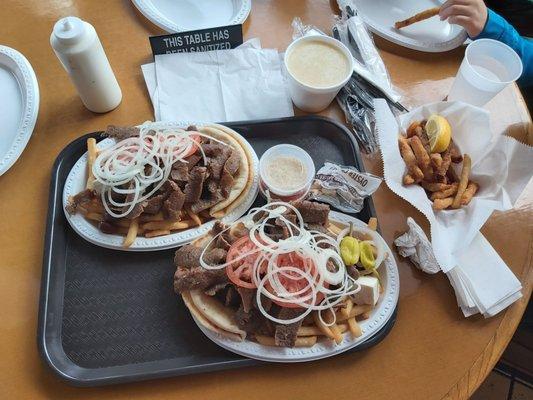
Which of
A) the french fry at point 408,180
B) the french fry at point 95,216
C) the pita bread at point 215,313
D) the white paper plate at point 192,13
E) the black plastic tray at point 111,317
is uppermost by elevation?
the white paper plate at point 192,13

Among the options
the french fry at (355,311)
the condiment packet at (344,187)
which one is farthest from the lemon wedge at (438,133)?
the french fry at (355,311)

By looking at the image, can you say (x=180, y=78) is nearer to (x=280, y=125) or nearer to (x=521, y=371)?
(x=280, y=125)

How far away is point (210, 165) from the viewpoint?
4.48 feet

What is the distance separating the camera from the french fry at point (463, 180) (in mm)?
1360

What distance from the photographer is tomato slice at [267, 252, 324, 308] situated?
1152 millimetres

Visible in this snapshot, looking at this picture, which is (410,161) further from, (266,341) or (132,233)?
(132,233)

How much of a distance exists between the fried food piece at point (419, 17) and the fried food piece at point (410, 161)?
1.94 ft

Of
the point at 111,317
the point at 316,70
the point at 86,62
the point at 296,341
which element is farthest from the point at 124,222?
the point at 316,70

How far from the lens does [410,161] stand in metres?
1.40

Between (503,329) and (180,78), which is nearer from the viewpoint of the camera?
(503,329)

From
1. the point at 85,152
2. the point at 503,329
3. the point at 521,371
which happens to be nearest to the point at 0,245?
the point at 85,152

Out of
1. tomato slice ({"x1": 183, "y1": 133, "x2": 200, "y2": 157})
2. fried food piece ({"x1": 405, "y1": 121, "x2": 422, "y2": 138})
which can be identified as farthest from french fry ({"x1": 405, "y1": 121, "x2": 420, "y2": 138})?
tomato slice ({"x1": 183, "y1": 133, "x2": 200, "y2": 157})

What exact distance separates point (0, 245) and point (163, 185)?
53 centimetres

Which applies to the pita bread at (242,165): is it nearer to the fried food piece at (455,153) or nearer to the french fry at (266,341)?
the french fry at (266,341)
